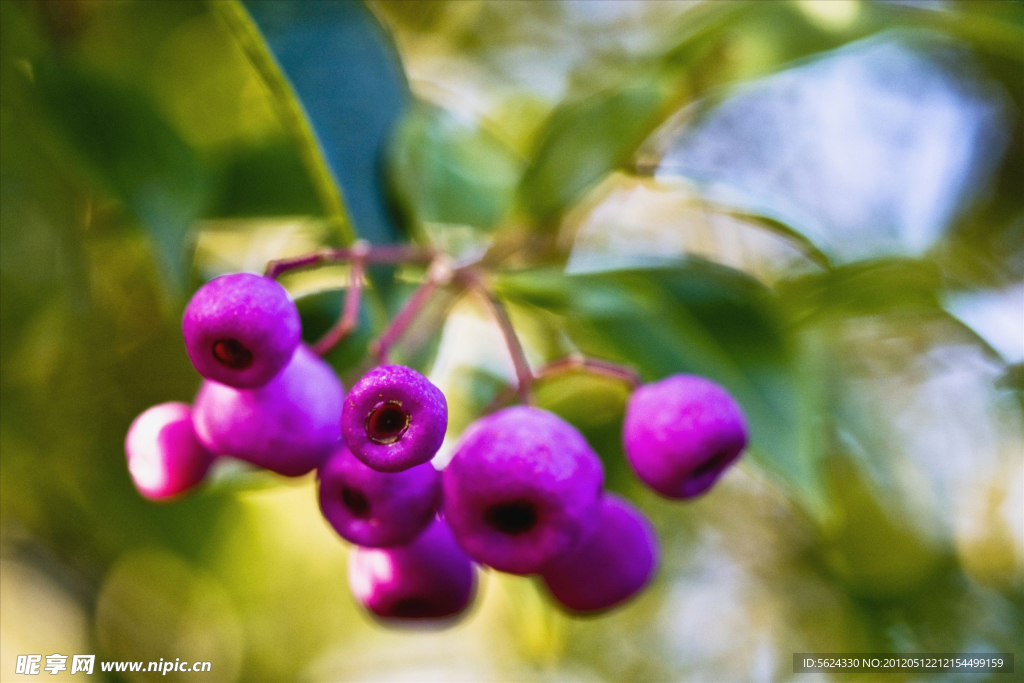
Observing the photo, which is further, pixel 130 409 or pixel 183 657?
pixel 183 657

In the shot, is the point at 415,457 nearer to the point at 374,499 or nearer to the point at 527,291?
the point at 374,499

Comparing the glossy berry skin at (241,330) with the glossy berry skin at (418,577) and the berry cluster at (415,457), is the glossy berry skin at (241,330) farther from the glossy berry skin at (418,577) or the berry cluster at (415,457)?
the glossy berry skin at (418,577)

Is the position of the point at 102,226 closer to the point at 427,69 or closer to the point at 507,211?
the point at 507,211

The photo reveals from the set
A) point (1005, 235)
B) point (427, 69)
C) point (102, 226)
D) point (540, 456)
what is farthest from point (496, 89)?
point (540, 456)

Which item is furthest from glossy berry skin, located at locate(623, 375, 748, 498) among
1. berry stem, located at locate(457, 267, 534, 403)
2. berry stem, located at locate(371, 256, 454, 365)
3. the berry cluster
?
berry stem, located at locate(371, 256, 454, 365)

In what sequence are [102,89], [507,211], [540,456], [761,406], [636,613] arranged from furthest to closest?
[636,613] < [507,211] < [102,89] < [761,406] < [540,456]

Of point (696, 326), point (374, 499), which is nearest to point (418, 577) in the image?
point (374, 499)
